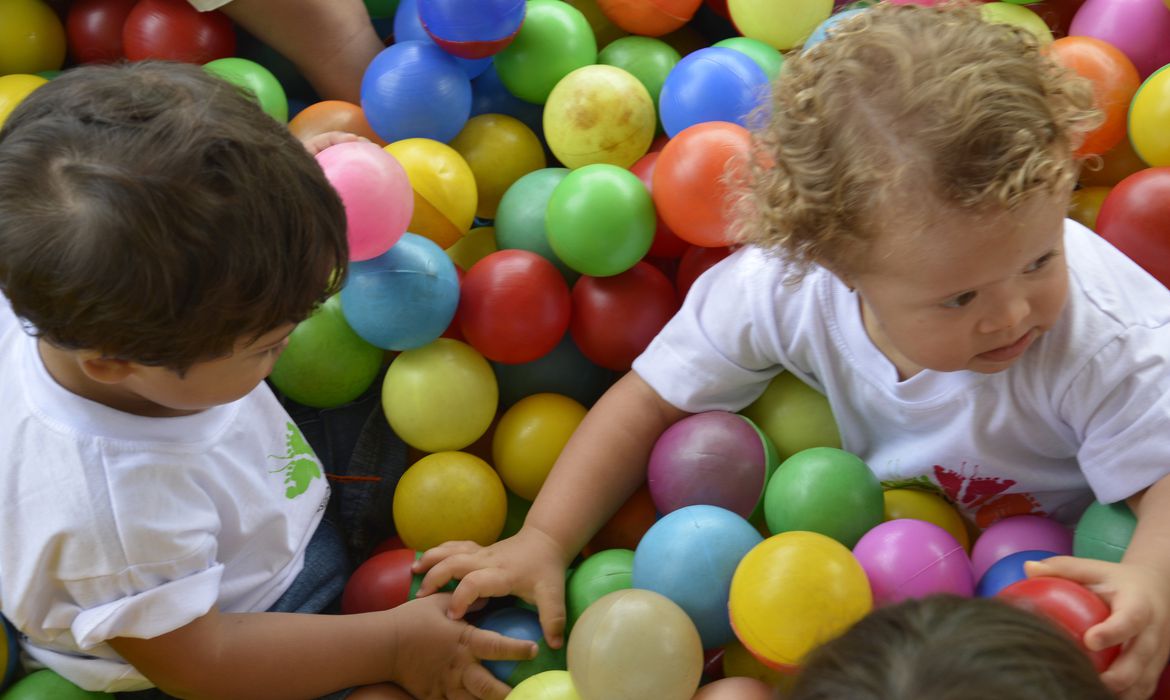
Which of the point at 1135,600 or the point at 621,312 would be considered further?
the point at 621,312

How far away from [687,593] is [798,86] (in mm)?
458

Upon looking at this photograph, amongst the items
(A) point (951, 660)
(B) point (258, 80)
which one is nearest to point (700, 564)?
(A) point (951, 660)

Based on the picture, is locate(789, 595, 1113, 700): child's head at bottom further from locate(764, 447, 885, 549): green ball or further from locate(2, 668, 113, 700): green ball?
locate(2, 668, 113, 700): green ball

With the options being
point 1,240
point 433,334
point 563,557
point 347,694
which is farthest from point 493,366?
point 1,240

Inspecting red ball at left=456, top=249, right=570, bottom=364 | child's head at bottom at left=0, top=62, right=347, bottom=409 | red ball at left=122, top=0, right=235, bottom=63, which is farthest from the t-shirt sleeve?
red ball at left=122, top=0, right=235, bottom=63

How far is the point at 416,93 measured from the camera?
1.45m

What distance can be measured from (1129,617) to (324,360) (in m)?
0.84

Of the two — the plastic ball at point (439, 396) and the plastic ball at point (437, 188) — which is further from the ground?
the plastic ball at point (437, 188)

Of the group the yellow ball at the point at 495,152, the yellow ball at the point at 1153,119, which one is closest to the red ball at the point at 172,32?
the yellow ball at the point at 495,152

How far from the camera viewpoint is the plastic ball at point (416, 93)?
1.45 meters

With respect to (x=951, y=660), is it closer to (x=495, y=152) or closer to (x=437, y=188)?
(x=437, y=188)

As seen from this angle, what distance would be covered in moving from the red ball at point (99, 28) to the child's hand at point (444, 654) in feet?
3.14

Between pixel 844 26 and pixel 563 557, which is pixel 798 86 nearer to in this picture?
pixel 844 26

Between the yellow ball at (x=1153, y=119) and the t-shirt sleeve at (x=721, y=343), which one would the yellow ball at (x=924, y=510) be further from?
the yellow ball at (x=1153, y=119)
